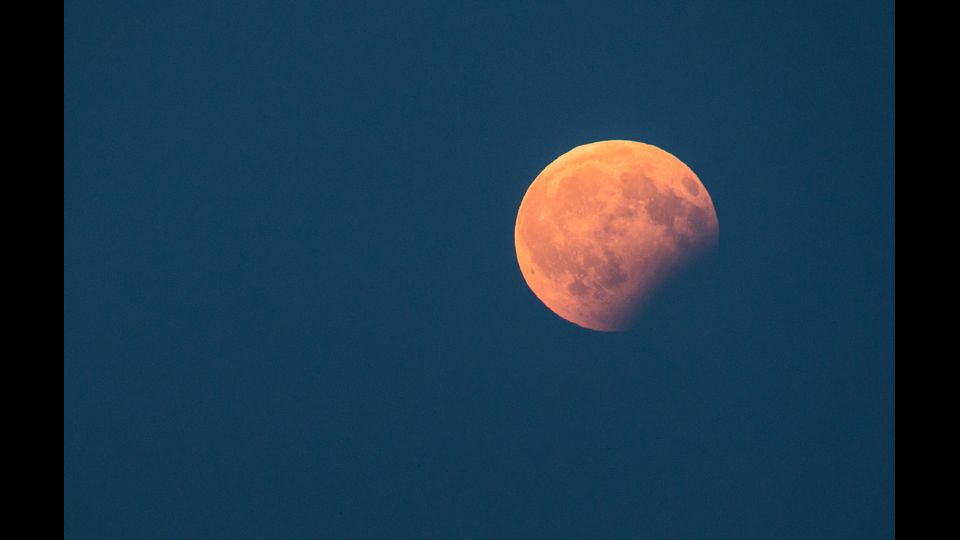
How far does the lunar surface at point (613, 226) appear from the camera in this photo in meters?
4.64

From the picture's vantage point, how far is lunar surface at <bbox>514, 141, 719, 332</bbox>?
183 inches

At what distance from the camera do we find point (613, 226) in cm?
464

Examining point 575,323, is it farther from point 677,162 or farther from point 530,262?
point 677,162

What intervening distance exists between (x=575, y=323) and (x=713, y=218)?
3.71 feet

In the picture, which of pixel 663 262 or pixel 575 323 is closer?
pixel 663 262

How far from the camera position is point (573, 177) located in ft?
15.6

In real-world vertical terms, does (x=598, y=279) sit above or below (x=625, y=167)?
below

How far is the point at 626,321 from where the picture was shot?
16.2 ft
